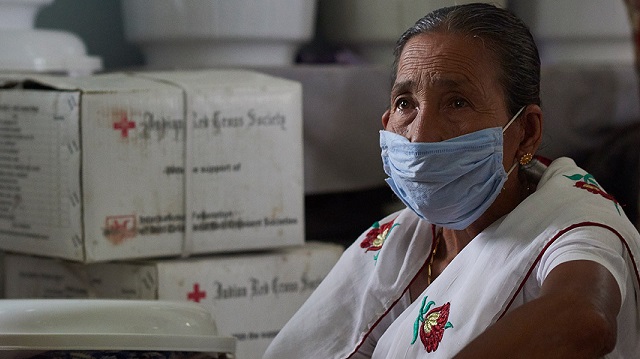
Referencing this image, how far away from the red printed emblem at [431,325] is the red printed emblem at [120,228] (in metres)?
0.64

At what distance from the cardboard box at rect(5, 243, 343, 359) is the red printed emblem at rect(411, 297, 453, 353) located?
2.01 feet

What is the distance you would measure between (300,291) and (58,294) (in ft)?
1.37

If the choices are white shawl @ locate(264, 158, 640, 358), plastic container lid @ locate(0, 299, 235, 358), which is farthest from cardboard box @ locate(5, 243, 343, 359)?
plastic container lid @ locate(0, 299, 235, 358)

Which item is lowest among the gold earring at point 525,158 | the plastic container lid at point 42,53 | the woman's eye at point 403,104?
the plastic container lid at point 42,53

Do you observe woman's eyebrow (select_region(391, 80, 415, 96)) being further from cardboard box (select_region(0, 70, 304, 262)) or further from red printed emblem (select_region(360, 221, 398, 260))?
cardboard box (select_region(0, 70, 304, 262))

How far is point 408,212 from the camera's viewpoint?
1.37 m

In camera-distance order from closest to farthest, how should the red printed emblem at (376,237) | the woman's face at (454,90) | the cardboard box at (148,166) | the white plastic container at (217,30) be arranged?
the woman's face at (454,90), the red printed emblem at (376,237), the cardboard box at (148,166), the white plastic container at (217,30)

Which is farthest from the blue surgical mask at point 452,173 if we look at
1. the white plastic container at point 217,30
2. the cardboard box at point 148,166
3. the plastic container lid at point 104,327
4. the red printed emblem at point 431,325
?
the white plastic container at point 217,30

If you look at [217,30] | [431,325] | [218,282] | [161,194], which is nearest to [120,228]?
[161,194]

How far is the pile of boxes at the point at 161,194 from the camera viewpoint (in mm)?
1645

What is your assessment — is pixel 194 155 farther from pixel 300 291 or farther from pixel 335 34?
pixel 335 34

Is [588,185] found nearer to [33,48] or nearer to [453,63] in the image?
[453,63]

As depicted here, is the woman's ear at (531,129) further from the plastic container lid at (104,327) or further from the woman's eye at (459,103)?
the plastic container lid at (104,327)

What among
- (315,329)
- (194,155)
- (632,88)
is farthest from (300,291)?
(632,88)
